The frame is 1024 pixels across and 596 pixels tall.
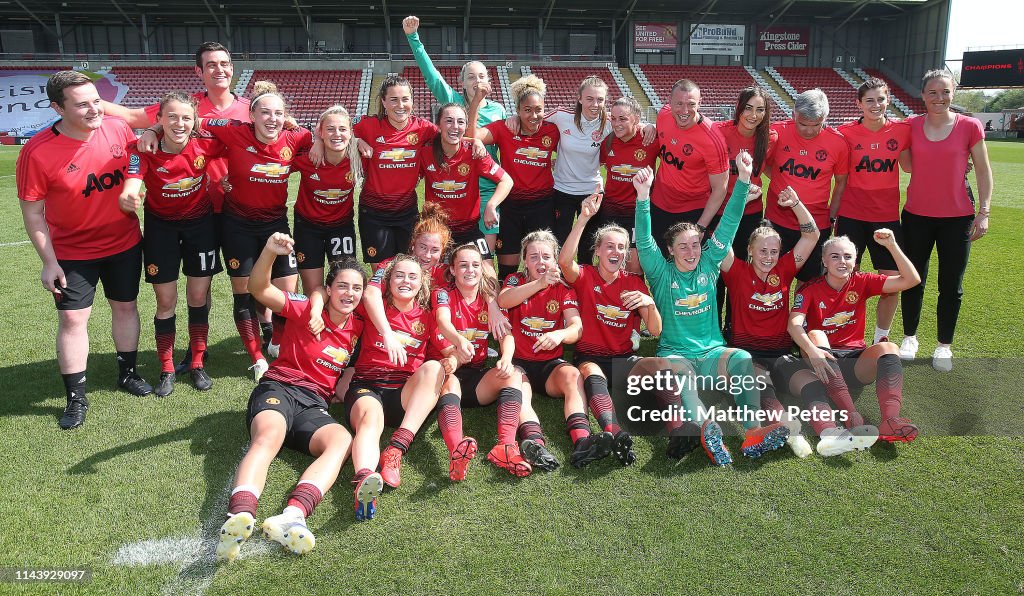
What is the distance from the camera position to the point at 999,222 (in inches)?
415

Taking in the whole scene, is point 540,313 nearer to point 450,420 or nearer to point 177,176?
point 450,420

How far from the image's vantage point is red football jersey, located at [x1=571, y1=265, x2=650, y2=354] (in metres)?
4.16

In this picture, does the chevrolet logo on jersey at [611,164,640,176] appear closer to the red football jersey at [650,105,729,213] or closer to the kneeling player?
the red football jersey at [650,105,729,213]

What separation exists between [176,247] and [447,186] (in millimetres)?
1992

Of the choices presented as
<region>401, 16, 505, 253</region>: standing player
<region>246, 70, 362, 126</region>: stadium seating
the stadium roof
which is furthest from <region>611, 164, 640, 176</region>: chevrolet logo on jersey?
the stadium roof

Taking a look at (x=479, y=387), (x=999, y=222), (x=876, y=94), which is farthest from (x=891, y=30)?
(x=479, y=387)

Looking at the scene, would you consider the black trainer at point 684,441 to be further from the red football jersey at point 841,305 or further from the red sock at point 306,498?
the red sock at point 306,498

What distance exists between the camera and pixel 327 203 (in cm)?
471

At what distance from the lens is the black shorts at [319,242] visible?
4.78 m

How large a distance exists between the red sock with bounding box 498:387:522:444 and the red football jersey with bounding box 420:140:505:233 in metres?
1.78

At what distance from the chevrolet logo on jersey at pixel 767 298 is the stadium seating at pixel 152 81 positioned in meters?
34.0

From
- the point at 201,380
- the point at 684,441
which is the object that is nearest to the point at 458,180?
the point at 201,380

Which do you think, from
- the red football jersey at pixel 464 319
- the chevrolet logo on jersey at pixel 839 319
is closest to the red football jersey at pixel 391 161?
the red football jersey at pixel 464 319

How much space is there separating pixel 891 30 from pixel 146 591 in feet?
159
